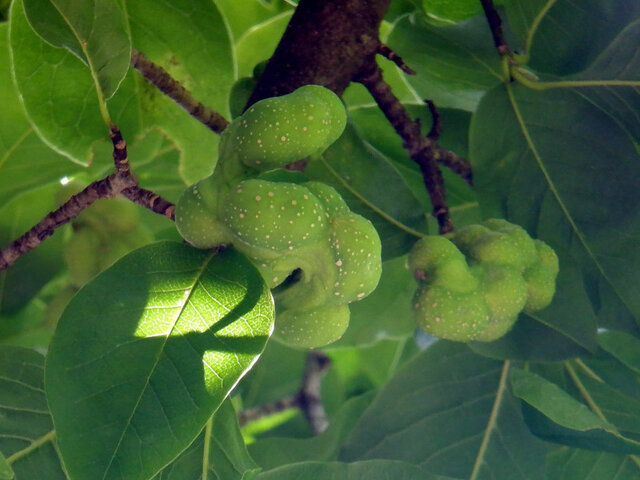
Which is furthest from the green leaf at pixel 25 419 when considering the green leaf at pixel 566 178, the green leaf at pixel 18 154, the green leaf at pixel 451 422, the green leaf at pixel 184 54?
the green leaf at pixel 566 178

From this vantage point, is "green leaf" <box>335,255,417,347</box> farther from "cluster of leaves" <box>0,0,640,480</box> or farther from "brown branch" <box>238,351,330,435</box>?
"brown branch" <box>238,351,330,435</box>

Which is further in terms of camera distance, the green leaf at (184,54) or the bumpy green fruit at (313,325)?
the green leaf at (184,54)

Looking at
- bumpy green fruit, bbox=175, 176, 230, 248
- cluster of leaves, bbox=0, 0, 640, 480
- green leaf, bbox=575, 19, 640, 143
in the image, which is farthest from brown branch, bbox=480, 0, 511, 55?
bumpy green fruit, bbox=175, 176, 230, 248

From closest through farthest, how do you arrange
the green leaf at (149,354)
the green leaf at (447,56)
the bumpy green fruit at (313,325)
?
the green leaf at (149,354)
the bumpy green fruit at (313,325)
the green leaf at (447,56)

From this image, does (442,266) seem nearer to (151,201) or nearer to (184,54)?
(151,201)

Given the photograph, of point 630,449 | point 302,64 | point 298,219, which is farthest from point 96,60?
point 630,449

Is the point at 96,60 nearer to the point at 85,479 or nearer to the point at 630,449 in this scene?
the point at 85,479

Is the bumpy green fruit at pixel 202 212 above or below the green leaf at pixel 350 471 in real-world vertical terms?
A: above

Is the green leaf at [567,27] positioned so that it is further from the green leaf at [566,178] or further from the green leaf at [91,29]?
the green leaf at [91,29]
